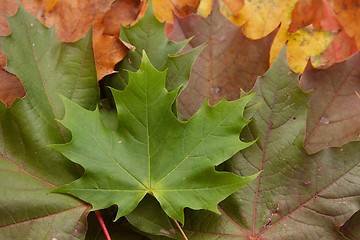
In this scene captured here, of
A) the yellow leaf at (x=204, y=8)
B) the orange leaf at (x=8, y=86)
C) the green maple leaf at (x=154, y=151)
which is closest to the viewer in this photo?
the green maple leaf at (x=154, y=151)

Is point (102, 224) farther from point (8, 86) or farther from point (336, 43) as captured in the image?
point (336, 43)

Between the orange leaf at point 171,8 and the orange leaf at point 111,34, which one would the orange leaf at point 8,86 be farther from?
the orange leaf at point 171,8

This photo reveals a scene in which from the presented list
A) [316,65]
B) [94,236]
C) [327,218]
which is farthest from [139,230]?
[316,65]

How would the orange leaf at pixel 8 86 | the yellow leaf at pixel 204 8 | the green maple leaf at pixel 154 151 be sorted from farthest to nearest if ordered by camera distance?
the yellow leaf at pixel 204 8 → the orange leaf at pixel 8 86 → the green maple leaf at pixel 154 151

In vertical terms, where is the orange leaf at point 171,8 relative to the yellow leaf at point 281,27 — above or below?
above

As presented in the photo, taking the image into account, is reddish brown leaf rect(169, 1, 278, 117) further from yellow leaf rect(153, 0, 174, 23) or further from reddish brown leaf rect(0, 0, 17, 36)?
reddish brown leaf rect(0, 0, 17, 36)

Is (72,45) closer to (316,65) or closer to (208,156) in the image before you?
(208,156)

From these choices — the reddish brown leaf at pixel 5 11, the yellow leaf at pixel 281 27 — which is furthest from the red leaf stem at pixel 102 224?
the yellow leaf at pixel 281 27
